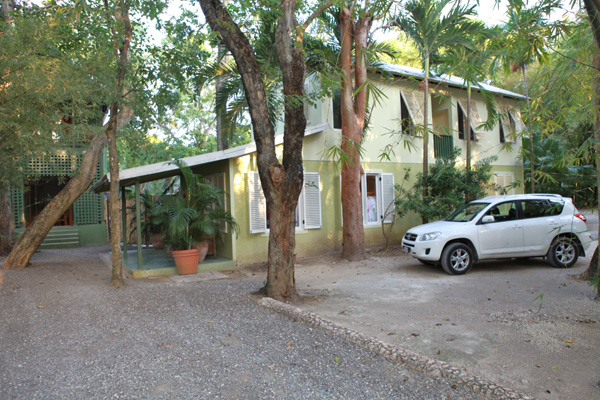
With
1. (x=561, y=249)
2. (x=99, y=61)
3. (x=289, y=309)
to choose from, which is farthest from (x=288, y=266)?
(x=561, y=249)

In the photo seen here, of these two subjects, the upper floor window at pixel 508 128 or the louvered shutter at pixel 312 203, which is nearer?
the upper floor window at pixel 508 128

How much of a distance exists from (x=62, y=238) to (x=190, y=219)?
10911 mm

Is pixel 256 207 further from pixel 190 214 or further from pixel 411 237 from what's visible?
pixel 411 237

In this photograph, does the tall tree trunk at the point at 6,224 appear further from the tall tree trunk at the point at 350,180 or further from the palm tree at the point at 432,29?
the palm tree at the point at 432,29

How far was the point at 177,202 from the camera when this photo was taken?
10039 millimetres

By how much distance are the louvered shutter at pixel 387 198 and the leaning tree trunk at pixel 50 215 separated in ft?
28.3

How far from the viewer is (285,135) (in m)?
6.98

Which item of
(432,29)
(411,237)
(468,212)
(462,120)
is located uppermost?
(432,29)

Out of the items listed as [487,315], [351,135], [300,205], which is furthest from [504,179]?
[487,315]

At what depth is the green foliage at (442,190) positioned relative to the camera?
12.4 metres

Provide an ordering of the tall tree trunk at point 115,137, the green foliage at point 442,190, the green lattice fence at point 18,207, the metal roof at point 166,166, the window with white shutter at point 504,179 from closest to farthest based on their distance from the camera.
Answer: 1. the tall tree trunk at point 115,137
2. the metal roof at point 166,166
3. the green foliage at point 442,190
4. the window with white shutter at point 504,179
5. the green lattice fence at point 18,207

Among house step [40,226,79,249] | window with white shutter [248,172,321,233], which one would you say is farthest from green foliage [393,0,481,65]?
house step [40,226,79,249]

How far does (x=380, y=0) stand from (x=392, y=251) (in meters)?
9.10

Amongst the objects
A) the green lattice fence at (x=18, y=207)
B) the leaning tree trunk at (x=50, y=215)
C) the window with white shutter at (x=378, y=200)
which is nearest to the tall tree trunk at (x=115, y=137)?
the leaning tree trunk at (x=50, y=215)
